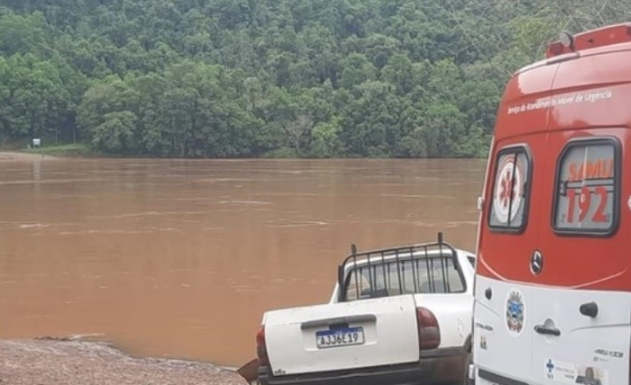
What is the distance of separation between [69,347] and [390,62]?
315 ft

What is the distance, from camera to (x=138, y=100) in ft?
328

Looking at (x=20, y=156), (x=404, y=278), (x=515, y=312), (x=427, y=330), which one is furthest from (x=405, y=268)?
(x=20, y=156)

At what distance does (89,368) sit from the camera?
954 cm

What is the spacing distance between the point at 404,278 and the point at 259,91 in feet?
322

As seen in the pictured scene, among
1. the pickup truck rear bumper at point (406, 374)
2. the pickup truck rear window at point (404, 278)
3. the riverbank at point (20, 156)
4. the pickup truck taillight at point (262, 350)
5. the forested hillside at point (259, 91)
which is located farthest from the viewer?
the forested hillside at point (259, 91)

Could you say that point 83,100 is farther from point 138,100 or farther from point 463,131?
point 463,131

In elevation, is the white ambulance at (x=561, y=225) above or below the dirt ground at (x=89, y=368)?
above

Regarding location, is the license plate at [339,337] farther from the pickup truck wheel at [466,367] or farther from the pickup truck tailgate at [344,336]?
the pickup truck wheel at [466,367]

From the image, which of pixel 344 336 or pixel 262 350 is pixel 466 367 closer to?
pixel 344 336

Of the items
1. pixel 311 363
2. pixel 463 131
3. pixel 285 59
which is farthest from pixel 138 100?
pixel 311 363

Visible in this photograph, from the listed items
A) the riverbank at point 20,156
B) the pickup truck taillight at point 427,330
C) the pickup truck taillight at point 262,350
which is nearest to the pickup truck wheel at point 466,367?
the pickup truck taillight at point 427,330

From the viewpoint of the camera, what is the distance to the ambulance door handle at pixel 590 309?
4.22 metres

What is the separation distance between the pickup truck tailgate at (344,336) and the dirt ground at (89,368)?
3.08 metres

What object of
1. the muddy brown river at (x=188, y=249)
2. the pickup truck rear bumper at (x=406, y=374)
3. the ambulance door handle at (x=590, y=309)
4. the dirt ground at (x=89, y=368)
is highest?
the ambulance door handle at (x=590, y=309)
